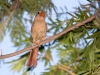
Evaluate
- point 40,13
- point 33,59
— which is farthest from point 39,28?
point 33,59

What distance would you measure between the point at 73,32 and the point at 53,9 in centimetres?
20

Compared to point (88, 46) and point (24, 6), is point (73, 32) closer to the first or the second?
point (88, 46)

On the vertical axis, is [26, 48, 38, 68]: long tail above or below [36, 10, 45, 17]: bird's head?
below

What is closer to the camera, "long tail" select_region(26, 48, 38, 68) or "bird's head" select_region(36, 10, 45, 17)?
"long tail" select_region(26, 48, 38, 68)

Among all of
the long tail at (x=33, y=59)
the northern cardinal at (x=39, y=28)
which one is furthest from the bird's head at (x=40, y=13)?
the long tail at (x=33, y=59)

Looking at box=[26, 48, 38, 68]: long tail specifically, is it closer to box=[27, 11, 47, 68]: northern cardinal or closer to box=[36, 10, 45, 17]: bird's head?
box=[27, 11, 47, 68]: northern cardinal

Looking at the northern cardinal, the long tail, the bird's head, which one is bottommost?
the long tail

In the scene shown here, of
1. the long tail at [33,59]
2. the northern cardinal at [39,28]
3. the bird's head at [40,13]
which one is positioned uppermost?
the bird's head at [40,13]

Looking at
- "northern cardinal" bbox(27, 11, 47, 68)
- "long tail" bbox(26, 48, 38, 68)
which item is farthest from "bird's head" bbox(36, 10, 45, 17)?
"long tail" bbox(26, 48, 38, 68)

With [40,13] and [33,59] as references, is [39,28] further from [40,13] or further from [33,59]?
[33,59]

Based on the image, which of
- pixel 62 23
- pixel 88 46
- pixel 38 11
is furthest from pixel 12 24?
pixel 88 46

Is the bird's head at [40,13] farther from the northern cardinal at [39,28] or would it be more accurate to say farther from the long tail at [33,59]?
the long tail at [33,59]

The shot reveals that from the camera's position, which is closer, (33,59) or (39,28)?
(33,59)

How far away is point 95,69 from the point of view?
1.32 meters
